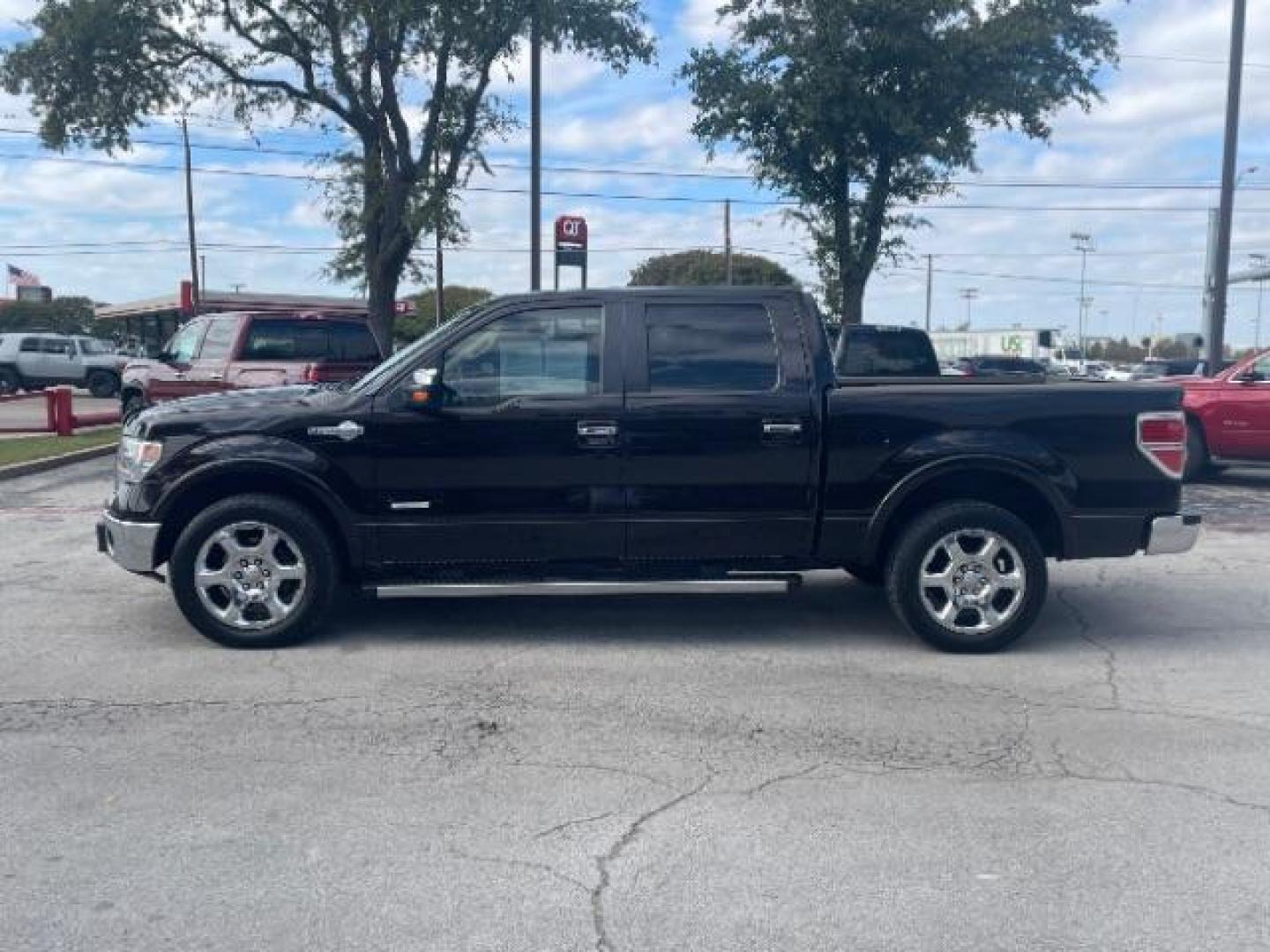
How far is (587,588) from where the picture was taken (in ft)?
21.4

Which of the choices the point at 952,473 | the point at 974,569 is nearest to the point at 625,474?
the point at 952,473

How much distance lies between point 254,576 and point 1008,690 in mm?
3934

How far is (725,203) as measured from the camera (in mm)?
54688

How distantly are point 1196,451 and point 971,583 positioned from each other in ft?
28.2

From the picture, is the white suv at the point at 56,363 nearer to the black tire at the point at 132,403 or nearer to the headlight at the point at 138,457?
the black tire at the point at 132,403

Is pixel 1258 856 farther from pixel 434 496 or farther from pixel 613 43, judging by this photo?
pixel 613 43

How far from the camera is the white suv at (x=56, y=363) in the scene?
3269cm

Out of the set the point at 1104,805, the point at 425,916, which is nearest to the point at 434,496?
the point at 425,916

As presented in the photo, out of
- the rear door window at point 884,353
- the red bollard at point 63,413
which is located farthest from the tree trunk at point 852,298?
the red bollard at point 63,413

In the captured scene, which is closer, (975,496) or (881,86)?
(975,496)

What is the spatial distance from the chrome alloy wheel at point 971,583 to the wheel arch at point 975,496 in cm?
26

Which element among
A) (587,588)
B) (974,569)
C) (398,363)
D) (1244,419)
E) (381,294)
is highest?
(381,294)

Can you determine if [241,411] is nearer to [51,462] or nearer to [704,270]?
[51,462]

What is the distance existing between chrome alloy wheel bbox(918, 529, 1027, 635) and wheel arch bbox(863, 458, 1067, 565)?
26 centimetres
